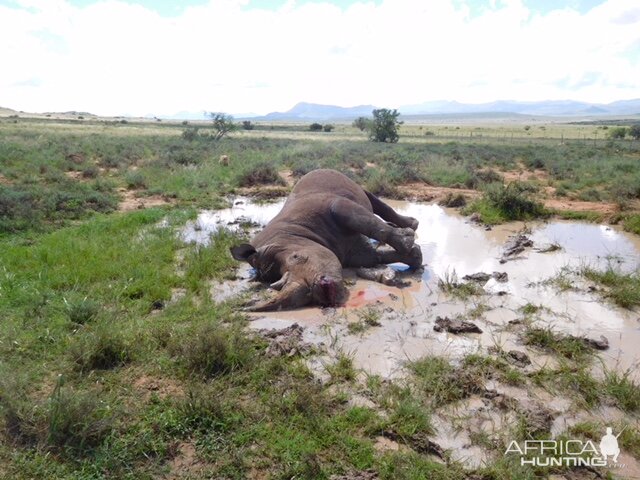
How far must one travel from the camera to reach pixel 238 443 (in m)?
3.86

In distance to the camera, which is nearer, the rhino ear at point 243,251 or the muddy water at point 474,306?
the muddy water at point 474,306

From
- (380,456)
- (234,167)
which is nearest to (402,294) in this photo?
(380,456)

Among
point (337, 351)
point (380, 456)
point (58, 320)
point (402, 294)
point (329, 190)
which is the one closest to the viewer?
point (380, 456)

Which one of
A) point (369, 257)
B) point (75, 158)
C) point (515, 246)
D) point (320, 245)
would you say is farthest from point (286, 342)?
point (75, 158)

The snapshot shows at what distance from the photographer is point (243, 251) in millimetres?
7285

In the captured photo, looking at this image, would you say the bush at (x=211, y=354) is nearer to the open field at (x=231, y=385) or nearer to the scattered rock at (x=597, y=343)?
the open field at (x=231, y=385)

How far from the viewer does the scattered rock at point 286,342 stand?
5211mm

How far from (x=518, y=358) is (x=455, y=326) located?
925 millimetres

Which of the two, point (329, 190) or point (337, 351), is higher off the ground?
point (329, 190)

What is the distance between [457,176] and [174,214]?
440 inches

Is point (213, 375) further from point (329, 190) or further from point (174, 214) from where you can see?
point (174, 214)

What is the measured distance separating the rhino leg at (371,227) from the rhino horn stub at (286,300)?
77.9 inches

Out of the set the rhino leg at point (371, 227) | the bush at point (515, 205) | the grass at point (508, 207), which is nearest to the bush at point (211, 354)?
the rhino leg at point (371, 227)

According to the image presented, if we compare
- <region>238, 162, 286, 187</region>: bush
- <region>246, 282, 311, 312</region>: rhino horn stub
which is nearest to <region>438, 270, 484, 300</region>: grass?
<region>246, 282, 311, 312</region>: rhino horn stub
